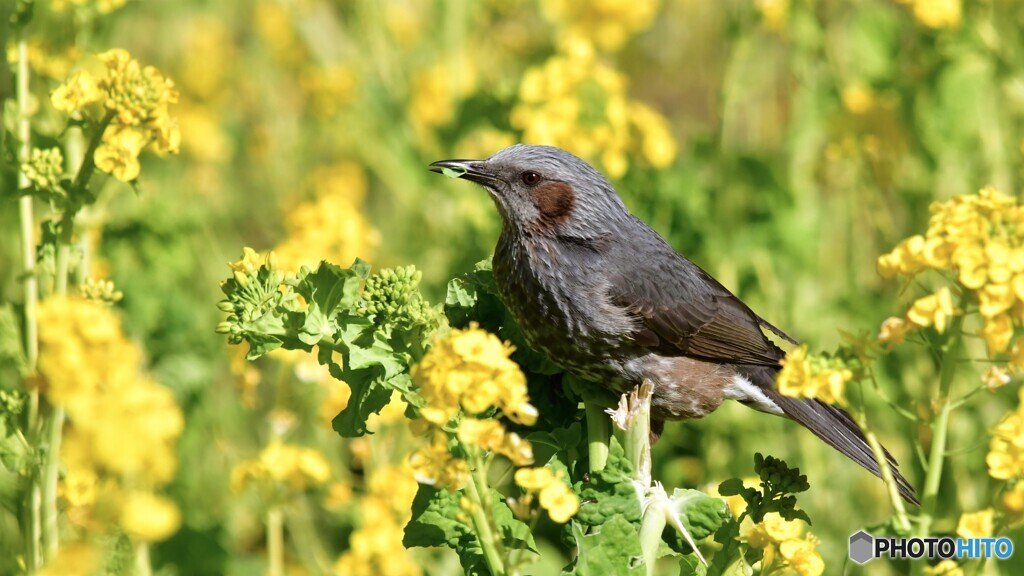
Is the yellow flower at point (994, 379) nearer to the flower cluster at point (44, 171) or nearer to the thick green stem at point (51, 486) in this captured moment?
the thick green stem at point (51, 486)

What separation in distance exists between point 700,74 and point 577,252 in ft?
21.6

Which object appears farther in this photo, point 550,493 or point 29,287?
point 29,287

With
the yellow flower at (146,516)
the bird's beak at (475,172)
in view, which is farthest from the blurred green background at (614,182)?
the yellow flower at (146,516)

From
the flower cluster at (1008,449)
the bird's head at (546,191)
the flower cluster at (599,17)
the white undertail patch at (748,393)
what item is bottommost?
the flower cluster at (1008,449)

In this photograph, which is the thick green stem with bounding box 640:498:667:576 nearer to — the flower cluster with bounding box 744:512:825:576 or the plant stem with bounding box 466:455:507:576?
the flower cluster with bounding box 744:512:825:576

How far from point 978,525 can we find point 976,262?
1.88ft

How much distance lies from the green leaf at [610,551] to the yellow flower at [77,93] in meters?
1.71

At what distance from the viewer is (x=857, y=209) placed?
6.83 metres

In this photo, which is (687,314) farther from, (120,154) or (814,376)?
(120,154)

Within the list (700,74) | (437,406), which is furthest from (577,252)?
(700,74)

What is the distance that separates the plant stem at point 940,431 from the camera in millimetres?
2441

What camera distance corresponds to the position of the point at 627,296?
4.06m

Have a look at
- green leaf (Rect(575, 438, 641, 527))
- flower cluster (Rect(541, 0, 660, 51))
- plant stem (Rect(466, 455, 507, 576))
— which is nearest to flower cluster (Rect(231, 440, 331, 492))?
green leaf (Rect(575, 438, 641, 527))

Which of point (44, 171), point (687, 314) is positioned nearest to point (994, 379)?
point (687, 314)
